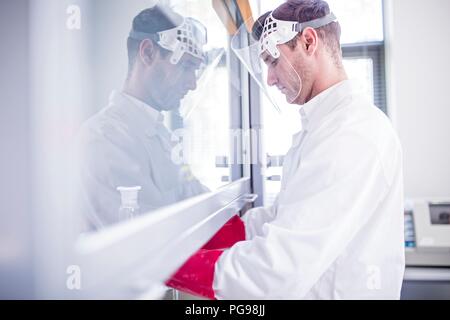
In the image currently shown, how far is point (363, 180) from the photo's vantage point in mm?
630

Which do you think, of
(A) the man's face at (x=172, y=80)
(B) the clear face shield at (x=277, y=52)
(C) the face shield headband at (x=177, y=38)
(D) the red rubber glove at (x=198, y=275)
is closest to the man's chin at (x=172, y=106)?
(A) the man's face at (x=172, y=80)

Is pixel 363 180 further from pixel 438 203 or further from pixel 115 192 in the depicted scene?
pixel 438 203

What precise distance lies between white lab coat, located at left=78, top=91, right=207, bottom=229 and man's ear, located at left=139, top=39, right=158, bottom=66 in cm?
10

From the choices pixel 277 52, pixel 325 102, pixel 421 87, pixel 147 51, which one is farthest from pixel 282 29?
pixel 421 87

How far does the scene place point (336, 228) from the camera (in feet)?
1.98

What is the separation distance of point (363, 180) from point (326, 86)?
0.34m

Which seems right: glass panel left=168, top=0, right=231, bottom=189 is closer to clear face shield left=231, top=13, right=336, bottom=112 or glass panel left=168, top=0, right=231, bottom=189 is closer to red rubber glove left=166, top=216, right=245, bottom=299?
clear face shield left=231, top=13, right=336, bottom=112

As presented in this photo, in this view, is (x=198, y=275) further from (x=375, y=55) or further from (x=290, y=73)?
(x=375, y=55)

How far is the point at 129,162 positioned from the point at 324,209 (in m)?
0.44

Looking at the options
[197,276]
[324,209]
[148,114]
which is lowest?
[197,276]

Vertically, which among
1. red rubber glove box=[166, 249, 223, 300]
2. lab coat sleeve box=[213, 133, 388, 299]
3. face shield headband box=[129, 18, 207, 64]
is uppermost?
face shield headband box=[129, 18, 207, 64]

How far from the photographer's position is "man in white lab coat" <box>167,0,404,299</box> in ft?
1.98

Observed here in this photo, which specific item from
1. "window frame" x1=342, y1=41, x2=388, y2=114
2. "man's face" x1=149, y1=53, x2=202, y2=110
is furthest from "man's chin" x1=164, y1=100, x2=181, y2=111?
"window frame" x1=342, y1=41, x2=388, y2=114
